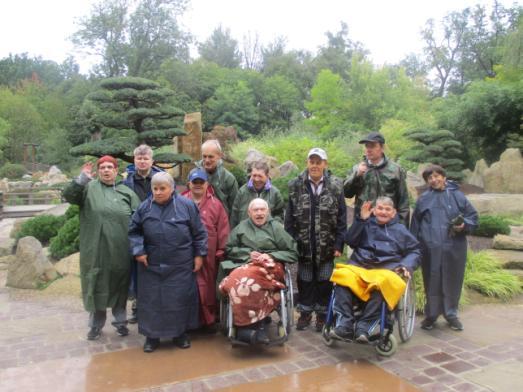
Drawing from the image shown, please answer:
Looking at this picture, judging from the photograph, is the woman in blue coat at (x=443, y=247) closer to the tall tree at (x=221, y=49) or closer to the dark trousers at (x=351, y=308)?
the dark trousers at (x=351, y=308)

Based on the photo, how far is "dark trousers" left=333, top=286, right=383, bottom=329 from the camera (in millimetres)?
3271

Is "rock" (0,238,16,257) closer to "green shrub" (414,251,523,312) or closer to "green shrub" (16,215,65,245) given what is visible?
"green shrub" (16,215,65,245)

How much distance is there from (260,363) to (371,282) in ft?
3.27

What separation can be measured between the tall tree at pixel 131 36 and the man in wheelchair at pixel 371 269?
96.2ft

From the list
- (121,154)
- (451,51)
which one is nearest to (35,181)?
(121,154)

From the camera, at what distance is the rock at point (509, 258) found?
5.74m

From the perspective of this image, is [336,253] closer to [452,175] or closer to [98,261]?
[98,261]

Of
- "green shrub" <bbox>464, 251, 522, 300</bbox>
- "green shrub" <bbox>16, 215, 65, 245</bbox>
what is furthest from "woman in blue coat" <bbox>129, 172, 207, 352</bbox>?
"green shrub" <bbox>16, 215, 65, 245</bbox>

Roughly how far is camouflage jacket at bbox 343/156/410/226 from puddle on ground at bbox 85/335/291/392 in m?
1.46

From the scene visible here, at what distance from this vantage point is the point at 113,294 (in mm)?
3781

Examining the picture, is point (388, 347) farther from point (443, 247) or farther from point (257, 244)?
point (257, 244)

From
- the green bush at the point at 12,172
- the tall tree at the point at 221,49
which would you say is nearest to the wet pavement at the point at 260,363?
the green bush at the point at 12,172

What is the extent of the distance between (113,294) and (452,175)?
33.3 feet

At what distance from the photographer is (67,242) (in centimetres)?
674
